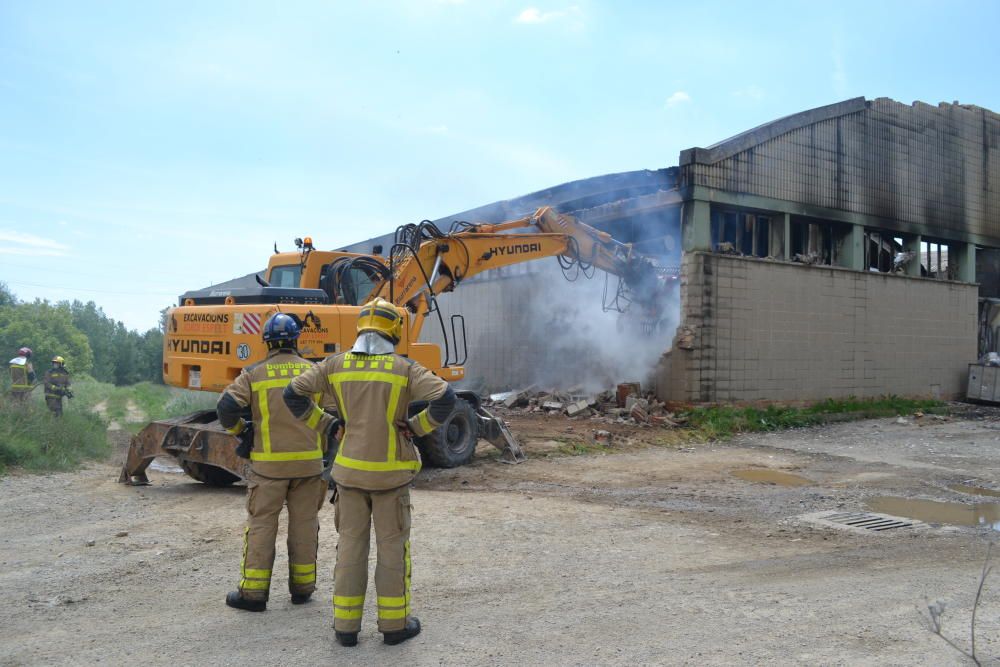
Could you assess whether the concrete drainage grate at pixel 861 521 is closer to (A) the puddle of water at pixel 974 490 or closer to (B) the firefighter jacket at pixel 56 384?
(A) the puddle of water at pixel 974 490

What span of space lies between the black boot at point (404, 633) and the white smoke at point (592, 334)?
11.4 meters

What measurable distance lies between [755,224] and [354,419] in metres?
13.3

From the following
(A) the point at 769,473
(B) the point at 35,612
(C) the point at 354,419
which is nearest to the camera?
(C) the point at 354,419

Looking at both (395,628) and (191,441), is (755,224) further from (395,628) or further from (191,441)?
(395,628)

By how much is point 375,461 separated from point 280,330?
4.59 feet

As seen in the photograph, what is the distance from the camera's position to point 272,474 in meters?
4.71

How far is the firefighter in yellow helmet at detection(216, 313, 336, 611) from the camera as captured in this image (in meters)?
4.57

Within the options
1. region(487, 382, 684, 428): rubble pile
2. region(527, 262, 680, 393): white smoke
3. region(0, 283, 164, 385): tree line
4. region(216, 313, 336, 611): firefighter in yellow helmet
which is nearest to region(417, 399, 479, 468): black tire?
region(216, 313, 336, 611): firefighter in yellow helmet

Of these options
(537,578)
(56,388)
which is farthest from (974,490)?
(56,388)

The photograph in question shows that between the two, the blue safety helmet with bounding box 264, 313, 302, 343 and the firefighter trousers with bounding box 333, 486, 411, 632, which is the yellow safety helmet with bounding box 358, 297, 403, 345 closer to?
the firefighter trousers with bounding box 333, 486, 411, 632

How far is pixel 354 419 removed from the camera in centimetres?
413

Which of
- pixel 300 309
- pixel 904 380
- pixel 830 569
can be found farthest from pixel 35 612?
pixel 904 380

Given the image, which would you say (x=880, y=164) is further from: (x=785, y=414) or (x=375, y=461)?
(x=375, y=461)

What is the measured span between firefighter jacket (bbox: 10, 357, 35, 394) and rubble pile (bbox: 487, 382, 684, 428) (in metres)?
9.01
